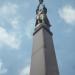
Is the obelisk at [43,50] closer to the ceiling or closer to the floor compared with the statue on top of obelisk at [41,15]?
closer to the floor

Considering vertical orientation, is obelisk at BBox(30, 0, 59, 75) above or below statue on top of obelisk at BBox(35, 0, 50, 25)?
below

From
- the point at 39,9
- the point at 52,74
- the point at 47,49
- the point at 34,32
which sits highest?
the point at 39,9

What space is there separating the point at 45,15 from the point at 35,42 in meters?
4.73

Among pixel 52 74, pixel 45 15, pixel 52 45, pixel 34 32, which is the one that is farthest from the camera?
pixel 45 15

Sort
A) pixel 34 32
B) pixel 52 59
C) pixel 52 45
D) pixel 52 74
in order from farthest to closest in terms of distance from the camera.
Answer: pixel 34 32
pixel 52 45
pixel 52 59
pixel 52 74

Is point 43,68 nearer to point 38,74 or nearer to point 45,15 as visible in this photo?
point 38,74

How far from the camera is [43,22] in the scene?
82.5 feet

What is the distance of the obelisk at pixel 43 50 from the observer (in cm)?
2008

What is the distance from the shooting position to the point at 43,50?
21.3 metres

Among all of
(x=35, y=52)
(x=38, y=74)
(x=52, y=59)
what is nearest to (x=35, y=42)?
(x=35, y=52)

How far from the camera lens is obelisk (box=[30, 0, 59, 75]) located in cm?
2008

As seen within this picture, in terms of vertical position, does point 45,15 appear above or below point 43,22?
above

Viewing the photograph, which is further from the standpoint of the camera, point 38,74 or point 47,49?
point 47,49

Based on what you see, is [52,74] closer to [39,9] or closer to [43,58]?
[43,58]
